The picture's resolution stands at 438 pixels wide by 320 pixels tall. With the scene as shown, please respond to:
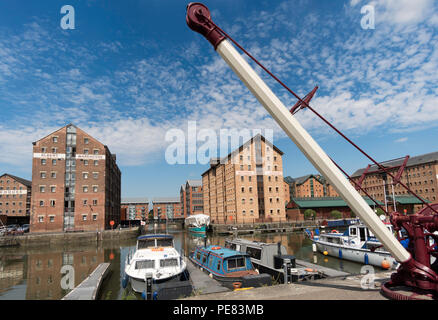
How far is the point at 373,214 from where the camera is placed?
7.11 m

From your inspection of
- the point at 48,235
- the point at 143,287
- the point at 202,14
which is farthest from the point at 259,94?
the point at 48,235

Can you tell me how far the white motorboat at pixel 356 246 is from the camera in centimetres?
2294

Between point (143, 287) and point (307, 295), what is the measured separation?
12171 mm

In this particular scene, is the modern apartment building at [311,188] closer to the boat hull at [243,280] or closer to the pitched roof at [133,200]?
the pitched roof at [133,200]

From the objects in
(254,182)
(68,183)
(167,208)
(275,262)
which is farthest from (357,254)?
(167,208)

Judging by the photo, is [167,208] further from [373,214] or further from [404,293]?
[373,214]

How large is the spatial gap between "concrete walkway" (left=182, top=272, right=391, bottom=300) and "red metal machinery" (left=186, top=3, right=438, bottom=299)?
27.5 inches

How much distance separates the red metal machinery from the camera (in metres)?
7.04

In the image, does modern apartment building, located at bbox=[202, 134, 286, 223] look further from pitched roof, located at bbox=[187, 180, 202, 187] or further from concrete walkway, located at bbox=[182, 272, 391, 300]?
concrete walkway, located at bbox=[182, 272, 391, 300]

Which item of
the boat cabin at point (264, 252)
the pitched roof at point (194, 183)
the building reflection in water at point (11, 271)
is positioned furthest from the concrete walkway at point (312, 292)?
the pitched roof at point (194, 183)

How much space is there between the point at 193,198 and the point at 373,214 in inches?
4199

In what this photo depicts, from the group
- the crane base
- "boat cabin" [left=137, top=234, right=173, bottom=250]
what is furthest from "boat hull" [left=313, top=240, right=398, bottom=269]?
"boat cabin" [left=137, top=234, right=173, bottom=250]

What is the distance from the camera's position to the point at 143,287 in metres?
16.5

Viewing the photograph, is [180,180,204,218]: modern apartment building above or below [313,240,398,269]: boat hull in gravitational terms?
above
